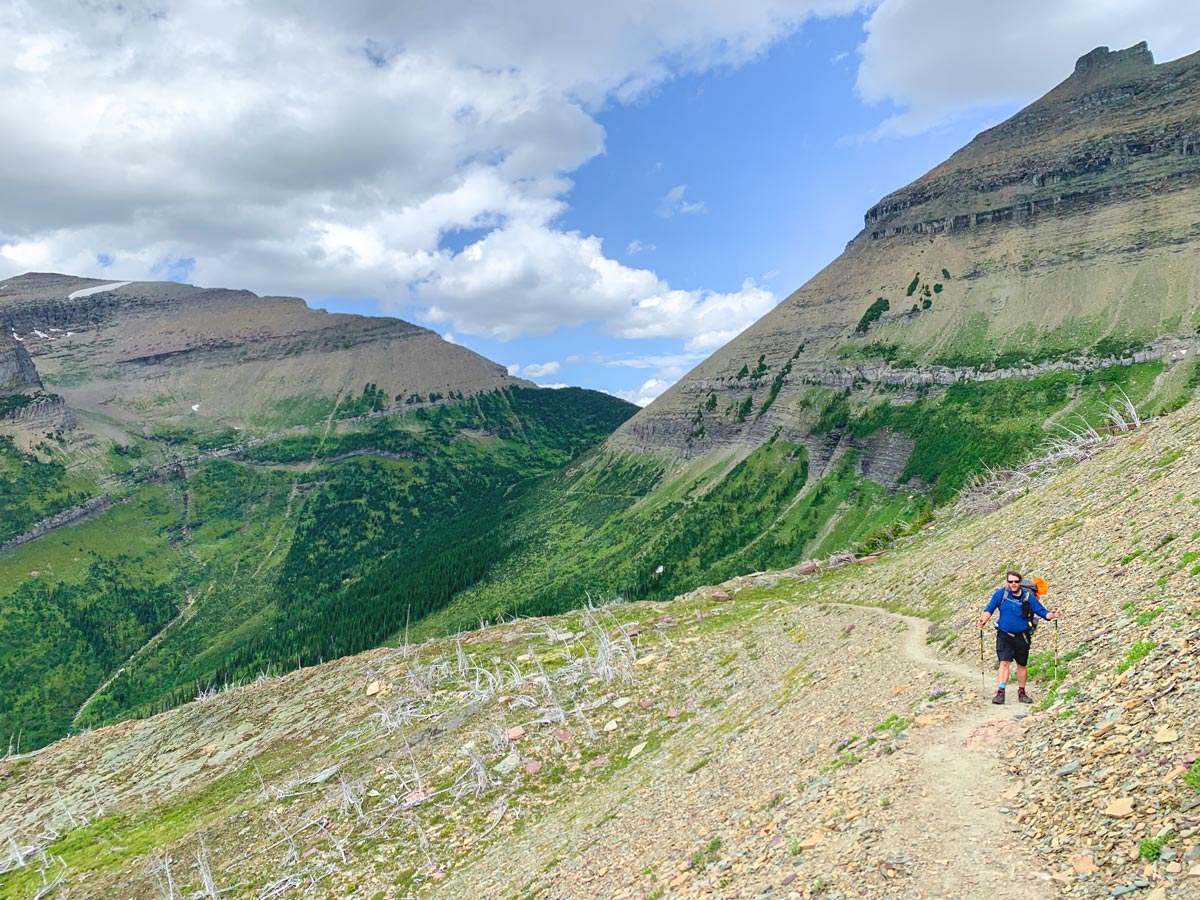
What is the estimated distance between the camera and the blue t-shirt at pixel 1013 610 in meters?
17.2

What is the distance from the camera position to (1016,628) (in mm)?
17172

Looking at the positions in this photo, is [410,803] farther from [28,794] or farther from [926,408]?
[926,408]

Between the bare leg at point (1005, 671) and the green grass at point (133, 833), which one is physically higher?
the bare leg at point (1005, 671)

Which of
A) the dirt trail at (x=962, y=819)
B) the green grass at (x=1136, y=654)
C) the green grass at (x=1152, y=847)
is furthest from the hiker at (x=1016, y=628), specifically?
the green grass at (x=1152, y=847)

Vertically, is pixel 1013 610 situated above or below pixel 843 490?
above

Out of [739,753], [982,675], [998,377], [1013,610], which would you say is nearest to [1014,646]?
[1013,610]

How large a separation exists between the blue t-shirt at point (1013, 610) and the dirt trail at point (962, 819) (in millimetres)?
2202

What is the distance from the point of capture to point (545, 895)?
19.6 metres

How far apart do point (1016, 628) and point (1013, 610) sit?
1.81ft

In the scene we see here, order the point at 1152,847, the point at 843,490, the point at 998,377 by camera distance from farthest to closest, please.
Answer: the point at 843,490 → the point at 998,377 → the point at 1152,847

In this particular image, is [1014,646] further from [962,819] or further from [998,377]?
[998,377]

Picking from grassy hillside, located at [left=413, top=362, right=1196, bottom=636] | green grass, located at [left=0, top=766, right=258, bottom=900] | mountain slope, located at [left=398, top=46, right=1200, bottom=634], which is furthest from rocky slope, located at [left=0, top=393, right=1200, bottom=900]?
mountain slope, located at [left=398, top=46, right=1200, bottom=634]

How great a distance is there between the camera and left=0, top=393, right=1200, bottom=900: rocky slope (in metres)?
12.6

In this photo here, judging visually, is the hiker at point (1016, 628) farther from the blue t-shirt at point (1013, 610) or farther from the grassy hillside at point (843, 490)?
the grassy hillside at point (843, 490)
